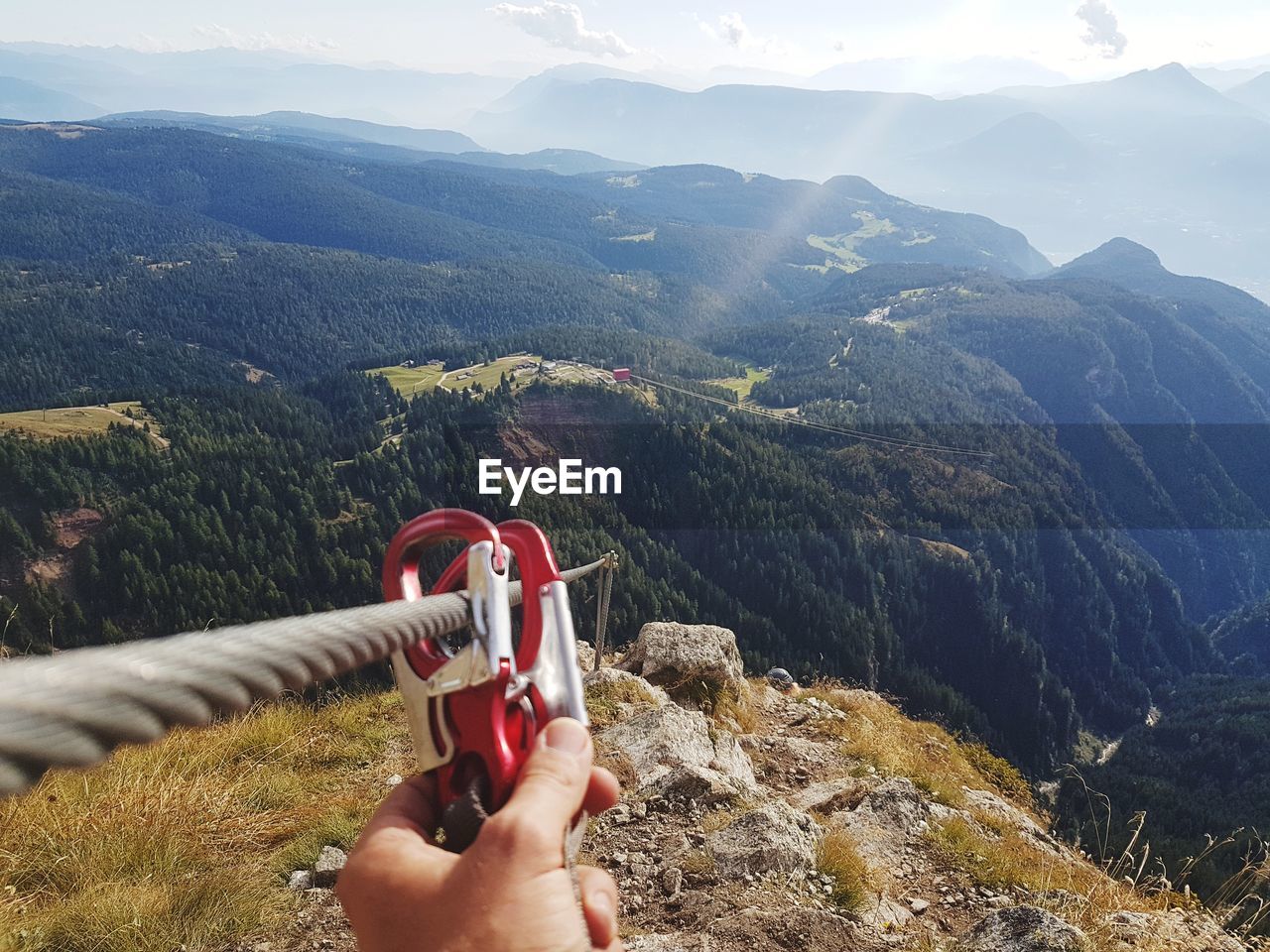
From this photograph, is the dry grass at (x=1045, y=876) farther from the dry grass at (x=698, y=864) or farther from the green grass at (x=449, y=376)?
the green grass at (x=449, y=376)

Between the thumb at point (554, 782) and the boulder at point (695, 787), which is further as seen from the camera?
the boulder at point (695, 787)

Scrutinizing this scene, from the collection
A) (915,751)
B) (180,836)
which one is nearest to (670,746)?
(180,836)

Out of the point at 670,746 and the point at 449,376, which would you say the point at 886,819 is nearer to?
the point at 670,746

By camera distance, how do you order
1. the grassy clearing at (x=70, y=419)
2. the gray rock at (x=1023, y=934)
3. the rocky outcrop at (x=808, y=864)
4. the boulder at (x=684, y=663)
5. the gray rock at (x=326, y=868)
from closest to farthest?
the gray rock at (x=1023, y=934)
the rocky outcrop at (x=808, y=864)
the gray rock at (x=326, y=868)
the boulder at (x=684, y=663)
the grassy clearing at (x=70, y=419)

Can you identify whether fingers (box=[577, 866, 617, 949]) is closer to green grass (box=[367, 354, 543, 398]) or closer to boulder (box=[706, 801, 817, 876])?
boulder (box=[706, 801, 817, 876])

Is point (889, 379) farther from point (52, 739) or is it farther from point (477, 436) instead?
point (52, 739)

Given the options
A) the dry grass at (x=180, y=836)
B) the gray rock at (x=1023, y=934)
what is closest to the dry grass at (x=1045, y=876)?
the gray rock at (x=1023, y=934)

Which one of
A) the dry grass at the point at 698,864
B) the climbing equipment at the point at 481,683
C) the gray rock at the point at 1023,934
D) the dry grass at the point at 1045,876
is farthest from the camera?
the dry grass at the point at 698,864
